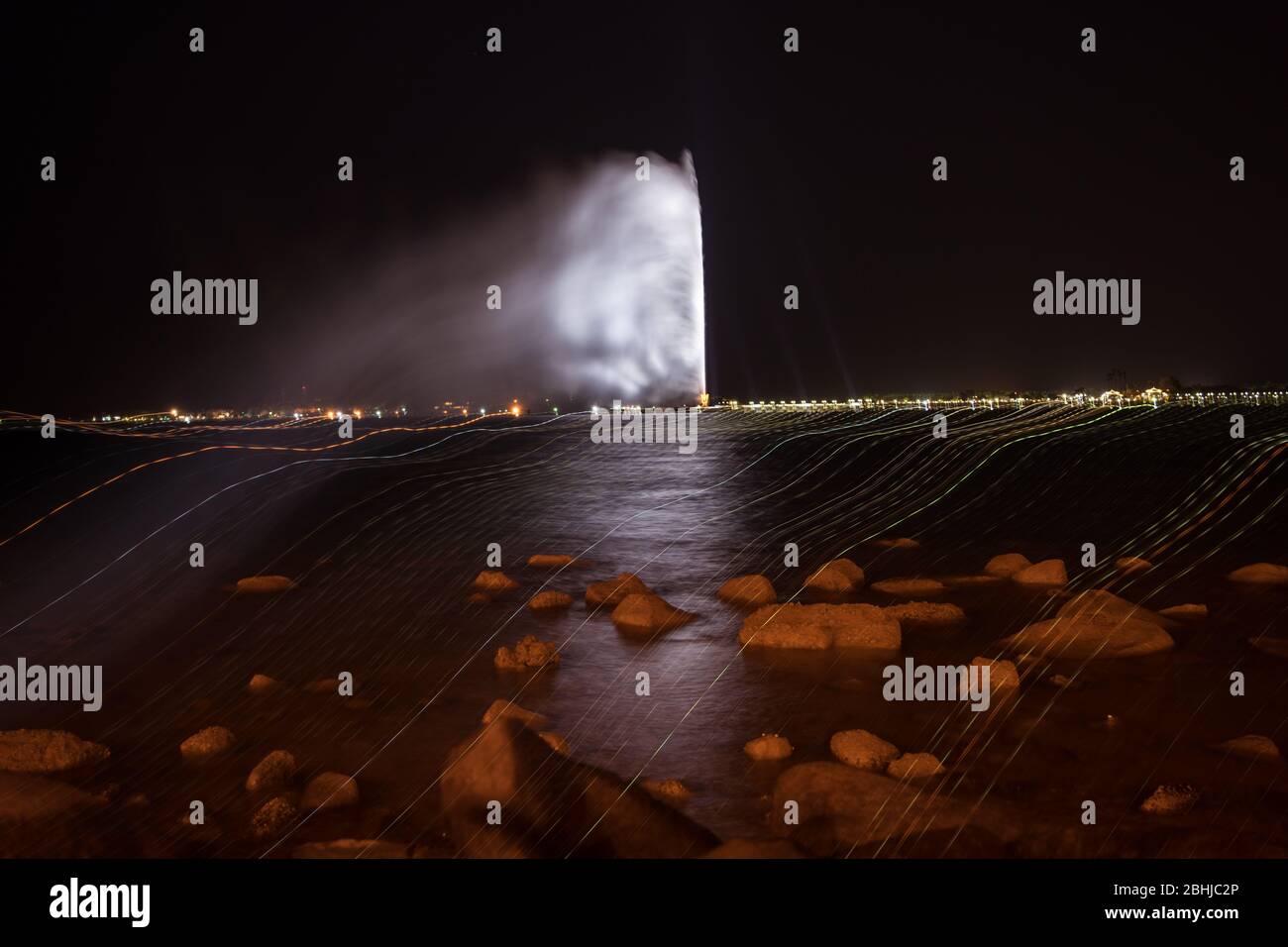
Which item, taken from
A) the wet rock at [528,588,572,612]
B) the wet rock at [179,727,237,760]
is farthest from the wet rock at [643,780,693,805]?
the wet rock at [528,588,572,612]

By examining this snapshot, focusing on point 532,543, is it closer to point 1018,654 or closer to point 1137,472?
point 1018,654

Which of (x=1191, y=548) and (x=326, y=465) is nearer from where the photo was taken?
(x=1191, y=548)

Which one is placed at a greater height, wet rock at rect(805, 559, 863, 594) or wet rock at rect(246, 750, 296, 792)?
wet rock at rect(805, 559, 863, 594)

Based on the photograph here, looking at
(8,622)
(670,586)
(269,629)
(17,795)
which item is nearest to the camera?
(17,795)

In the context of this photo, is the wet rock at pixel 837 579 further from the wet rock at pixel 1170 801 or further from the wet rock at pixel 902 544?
the wet rock at pixel 1170 801

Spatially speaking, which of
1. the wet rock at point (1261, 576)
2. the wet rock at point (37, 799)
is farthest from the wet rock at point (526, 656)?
the wet rock at point (1261, 576)

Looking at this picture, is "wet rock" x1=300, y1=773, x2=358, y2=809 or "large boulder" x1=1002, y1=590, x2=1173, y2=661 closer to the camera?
"wet rock" x1=300, y1=773, x2=358, y2=809

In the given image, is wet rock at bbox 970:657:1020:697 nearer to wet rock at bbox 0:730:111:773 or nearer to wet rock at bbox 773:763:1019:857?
wet rock at bbox 773:763:1019:857
